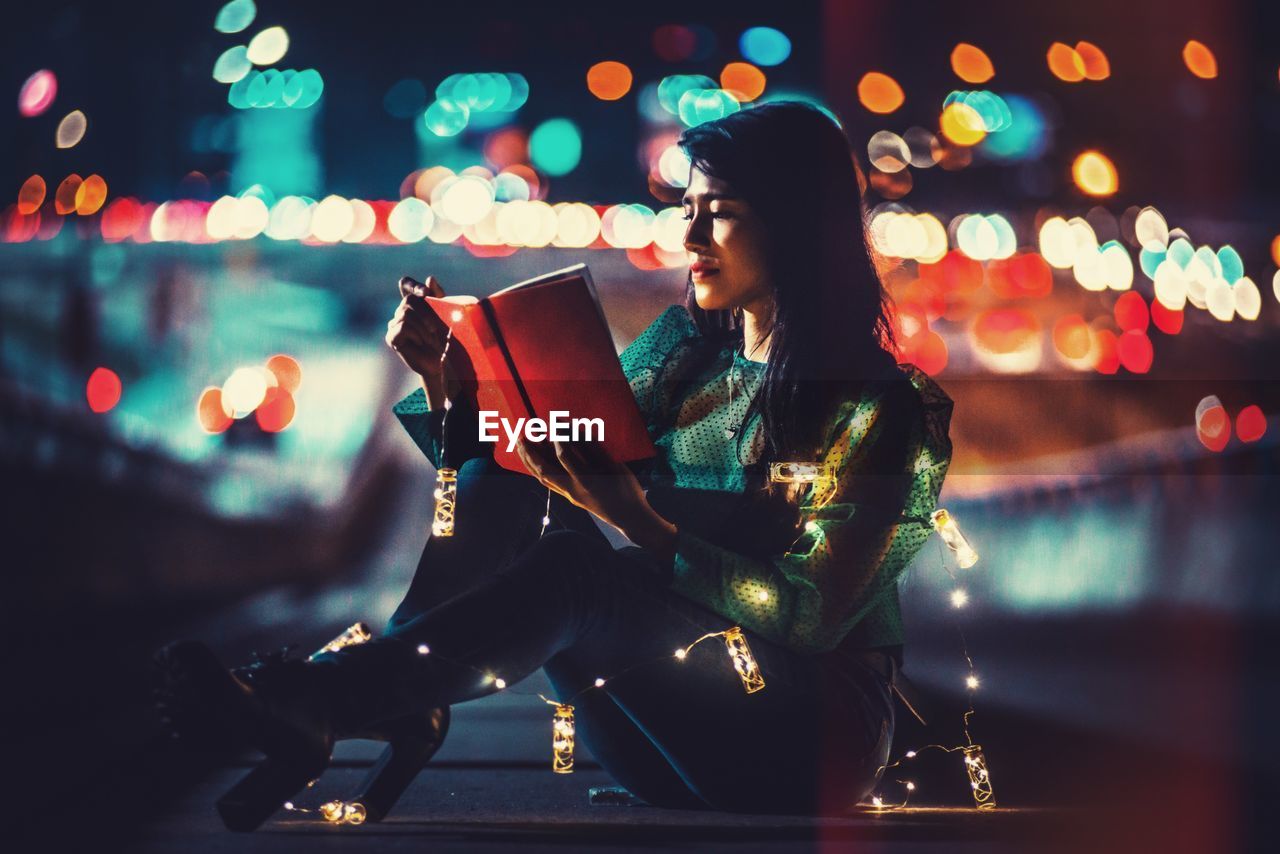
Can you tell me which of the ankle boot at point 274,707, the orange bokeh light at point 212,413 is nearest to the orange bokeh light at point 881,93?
the orange bokeh light at point 212,413

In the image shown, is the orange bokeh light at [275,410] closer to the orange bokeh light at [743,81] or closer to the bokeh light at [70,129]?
the bokeh light at [70,129]

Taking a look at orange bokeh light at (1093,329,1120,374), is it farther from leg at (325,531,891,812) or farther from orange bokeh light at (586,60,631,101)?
leg at (325,531,891,812)

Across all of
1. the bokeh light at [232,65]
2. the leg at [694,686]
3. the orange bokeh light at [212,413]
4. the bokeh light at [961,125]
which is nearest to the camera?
the leg at [694,686]

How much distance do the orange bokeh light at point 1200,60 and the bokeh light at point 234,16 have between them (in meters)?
3.76

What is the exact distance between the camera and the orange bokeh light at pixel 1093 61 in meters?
5.21

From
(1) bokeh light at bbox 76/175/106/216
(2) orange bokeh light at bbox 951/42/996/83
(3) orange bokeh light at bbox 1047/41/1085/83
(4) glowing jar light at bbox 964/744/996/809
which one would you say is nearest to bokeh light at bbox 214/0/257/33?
(1) bokeh light at bbox 76/175/106/216

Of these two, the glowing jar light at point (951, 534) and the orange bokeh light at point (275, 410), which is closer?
the glowing jar light at point (951, 534)

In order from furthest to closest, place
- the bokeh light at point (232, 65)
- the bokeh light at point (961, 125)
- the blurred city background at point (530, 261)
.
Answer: the bokeh light at point (961, 125) → the bokeh light at point (232, 65) → the blurred city background at point (530, 261)

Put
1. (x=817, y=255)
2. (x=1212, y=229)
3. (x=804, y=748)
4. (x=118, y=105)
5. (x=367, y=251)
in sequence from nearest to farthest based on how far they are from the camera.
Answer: (x=804, y=748)
(x=817, y=255)
(x=118, y=105)
(x=367, y=251)
(x=1212, y=229)

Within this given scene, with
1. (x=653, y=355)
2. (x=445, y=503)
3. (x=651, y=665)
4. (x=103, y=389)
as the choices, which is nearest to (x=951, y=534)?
(x=651, y=665)

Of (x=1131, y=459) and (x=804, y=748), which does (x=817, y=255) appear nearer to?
(x=804, y=748)

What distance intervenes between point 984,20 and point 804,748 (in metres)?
3.95

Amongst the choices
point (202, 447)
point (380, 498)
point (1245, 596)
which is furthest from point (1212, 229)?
point (202, 447)

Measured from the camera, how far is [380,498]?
15.2ft
